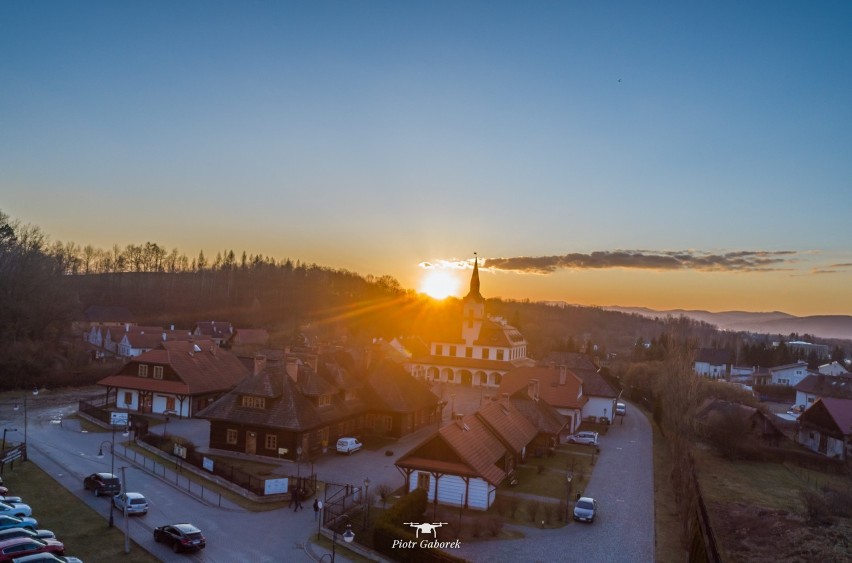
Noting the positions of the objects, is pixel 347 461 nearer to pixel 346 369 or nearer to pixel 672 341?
pixel 346 369

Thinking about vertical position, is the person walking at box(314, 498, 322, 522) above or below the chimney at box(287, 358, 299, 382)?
below

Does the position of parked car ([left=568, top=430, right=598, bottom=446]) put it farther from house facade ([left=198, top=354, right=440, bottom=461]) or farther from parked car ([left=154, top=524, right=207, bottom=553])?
parked car ([left=154, top=524, right=207, bottom=553])

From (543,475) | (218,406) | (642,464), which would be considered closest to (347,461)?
(218,406)

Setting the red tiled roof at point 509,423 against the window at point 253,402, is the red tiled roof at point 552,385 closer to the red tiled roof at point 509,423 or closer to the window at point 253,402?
the red tiled roof at point 509,423

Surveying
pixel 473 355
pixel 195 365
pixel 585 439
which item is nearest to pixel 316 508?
pixel 585 439

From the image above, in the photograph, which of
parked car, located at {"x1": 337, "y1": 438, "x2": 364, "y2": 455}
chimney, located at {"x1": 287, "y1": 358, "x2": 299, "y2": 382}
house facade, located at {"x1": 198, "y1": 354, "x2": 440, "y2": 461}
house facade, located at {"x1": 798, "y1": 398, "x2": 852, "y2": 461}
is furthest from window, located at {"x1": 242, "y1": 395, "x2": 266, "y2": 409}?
house facade, located at {"x1": 798, "y1": 398, "x2": 852, "y2": 461}
